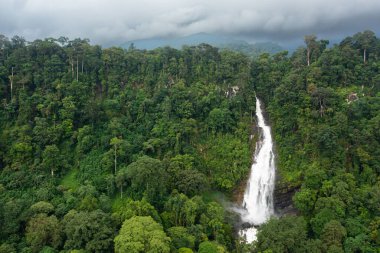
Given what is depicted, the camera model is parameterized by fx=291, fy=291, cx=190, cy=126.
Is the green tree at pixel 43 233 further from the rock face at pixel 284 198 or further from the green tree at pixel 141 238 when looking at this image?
the rock face at pixel 284 198

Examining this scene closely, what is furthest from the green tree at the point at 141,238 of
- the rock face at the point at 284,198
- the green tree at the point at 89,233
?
the rock face at the point at 284,198

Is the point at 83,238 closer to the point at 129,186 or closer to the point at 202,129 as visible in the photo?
the point at 129,186

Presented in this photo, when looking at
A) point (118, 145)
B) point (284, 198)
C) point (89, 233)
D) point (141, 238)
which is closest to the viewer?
point (141, 238)

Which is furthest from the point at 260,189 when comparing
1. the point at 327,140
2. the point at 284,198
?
the point at 327,140

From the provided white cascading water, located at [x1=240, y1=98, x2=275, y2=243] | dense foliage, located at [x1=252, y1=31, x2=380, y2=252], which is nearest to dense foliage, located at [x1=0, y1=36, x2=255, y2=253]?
white cascading water, located at [x1=240, y1=98, x2=275, y2=243]

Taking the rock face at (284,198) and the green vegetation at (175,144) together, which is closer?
the green vegetation at (175,144)

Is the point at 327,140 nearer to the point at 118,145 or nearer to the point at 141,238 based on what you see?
the point at 141,238
